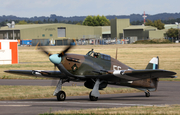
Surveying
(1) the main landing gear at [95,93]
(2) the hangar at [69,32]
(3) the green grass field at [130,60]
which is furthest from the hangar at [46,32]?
(1) the main landing gear at [95,93]

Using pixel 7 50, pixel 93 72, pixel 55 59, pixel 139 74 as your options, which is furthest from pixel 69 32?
pixel 55 59

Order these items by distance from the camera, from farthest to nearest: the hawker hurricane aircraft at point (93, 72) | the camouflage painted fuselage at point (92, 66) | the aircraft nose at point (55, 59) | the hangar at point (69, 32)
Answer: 1. the hangar at point (69, 32)
2. the camouflage painted fuselage at point (92, 66)
3. the hawker hurricane aircraft at point (93, 72)
4. the aircraft nose at point (55, 59)

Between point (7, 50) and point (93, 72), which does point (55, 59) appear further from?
point (7, 50)

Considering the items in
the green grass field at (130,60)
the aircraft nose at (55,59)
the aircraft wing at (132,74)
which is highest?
the aircraft nose at (55,59)

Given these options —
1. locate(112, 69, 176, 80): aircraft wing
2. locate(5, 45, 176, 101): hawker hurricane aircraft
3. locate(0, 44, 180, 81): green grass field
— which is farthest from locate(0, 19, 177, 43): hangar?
locate(112, 69, 176, 80): aircraft wing

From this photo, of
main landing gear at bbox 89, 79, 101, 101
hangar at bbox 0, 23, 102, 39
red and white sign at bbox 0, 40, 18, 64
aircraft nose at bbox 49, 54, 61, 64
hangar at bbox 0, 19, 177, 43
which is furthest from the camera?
hangar at bbox 0, 19, 177, 43

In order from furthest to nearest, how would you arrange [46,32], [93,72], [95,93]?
[46,32]
[93,72]
[95,93]

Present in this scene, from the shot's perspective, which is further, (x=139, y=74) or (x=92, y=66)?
(x=92, y=66)

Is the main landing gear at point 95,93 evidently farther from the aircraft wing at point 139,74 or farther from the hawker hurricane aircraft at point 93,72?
the aircraft wing at point 139,74

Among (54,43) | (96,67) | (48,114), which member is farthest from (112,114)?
(54,43)

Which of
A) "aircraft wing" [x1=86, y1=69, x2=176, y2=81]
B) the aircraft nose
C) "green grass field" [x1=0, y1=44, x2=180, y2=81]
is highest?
the aircraft nose

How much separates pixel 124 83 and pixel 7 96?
682cm

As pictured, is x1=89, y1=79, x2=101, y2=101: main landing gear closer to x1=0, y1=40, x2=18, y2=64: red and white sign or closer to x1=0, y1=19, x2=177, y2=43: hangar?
x1=0, y1=40, x2=18, y2=64: red and white sign

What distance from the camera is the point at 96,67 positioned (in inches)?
646
